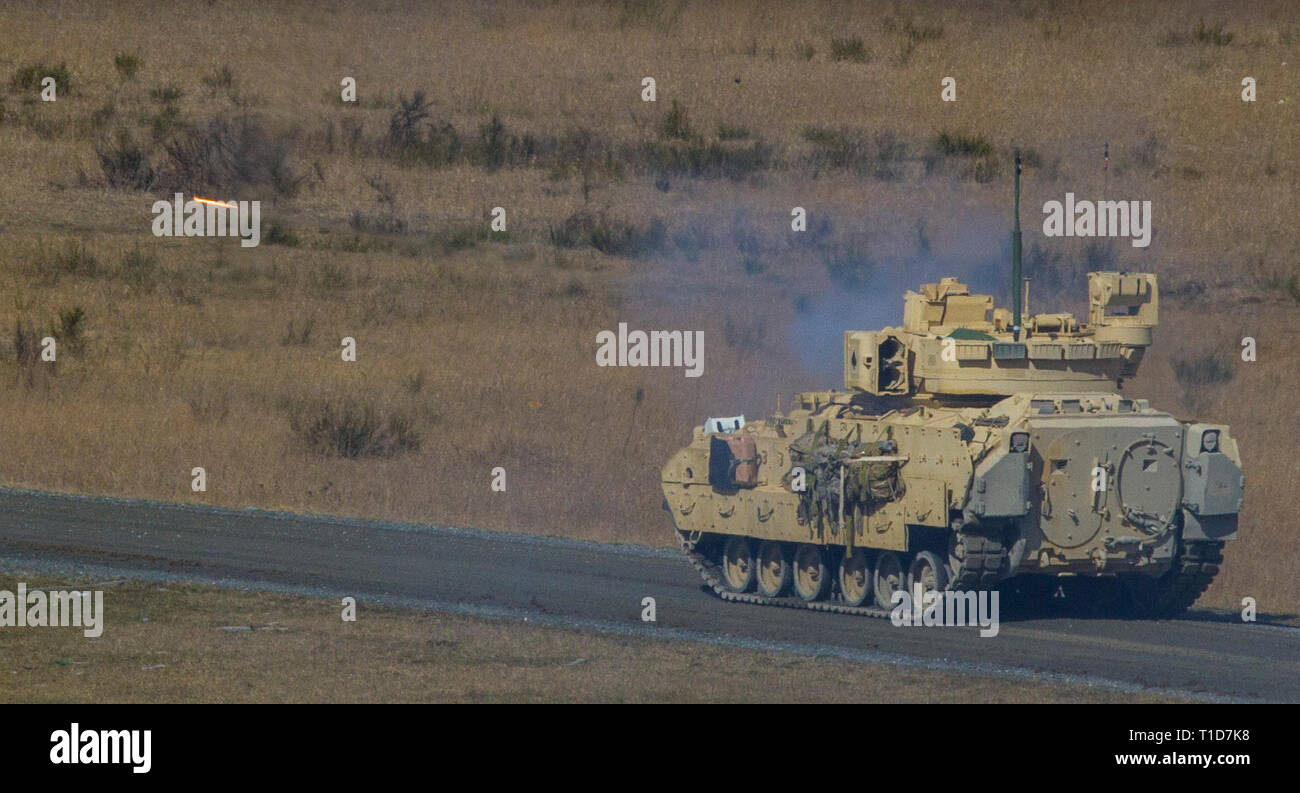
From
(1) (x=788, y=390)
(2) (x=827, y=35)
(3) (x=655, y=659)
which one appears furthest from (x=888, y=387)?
(2) (x=827, y=35)

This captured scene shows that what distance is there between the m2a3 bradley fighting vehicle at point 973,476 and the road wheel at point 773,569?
0.02m

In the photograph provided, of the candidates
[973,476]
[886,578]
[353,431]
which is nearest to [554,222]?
[353,431]

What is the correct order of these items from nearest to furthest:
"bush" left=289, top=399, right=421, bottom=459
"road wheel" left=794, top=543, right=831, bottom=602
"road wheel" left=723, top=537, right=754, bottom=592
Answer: "road wheel" left=794, top=543, right=831, bottom=602 < "road wheel" left=723, top=537, right=754, bottom=592 < "bush" left=289, top=399, right=421, bottom=459

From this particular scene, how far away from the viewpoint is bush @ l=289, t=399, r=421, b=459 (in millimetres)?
31734

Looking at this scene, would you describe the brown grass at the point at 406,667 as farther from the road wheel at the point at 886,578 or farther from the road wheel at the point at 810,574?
the road wheel at the point at 810,574

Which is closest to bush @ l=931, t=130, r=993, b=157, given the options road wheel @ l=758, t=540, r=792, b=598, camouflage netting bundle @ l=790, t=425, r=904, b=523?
road wheel @ l=758, t=540, r=792, b=598

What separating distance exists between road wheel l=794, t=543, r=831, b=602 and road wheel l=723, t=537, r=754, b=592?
0.65m

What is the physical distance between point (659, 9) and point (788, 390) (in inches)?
1105

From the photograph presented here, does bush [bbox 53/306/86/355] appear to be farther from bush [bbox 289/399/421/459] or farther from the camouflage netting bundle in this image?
the camouflage netting bundle

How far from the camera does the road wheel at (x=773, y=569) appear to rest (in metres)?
21.0

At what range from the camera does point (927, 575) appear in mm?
19094

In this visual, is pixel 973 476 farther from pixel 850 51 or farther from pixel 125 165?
pixel 850 51

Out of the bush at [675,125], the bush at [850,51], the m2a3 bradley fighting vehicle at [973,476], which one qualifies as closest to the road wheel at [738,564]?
the m2a3 bradley fighting vehicle at [973,476]

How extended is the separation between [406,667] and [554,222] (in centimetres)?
3083
